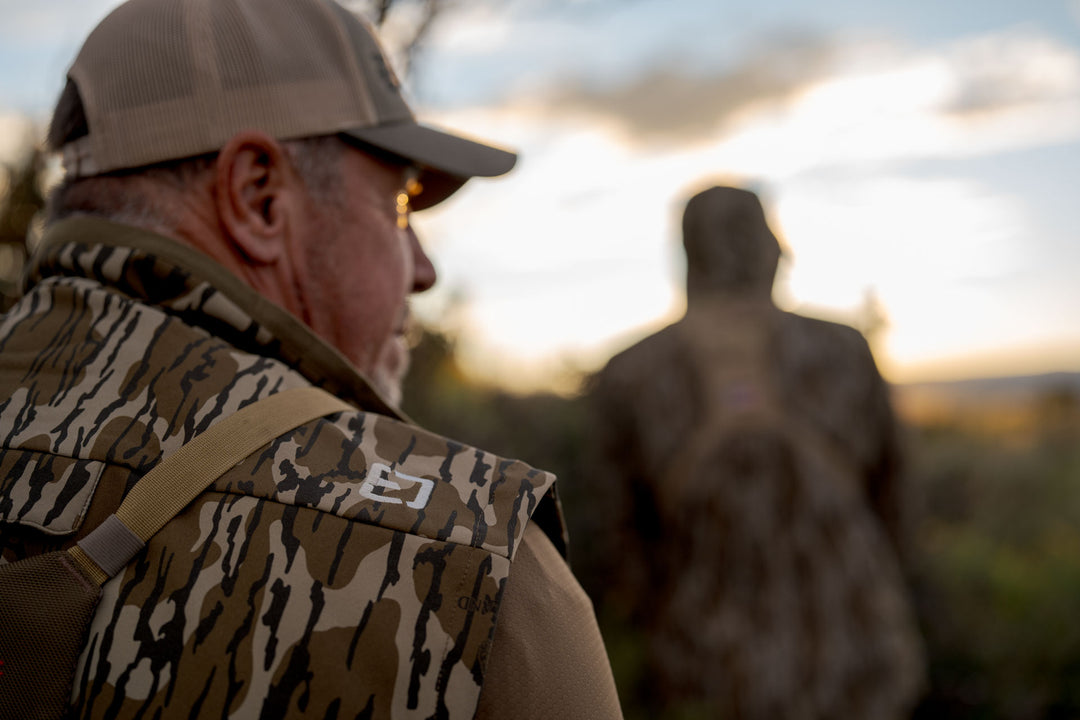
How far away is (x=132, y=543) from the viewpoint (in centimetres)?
108

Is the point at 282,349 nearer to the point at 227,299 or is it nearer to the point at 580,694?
the point at 227,299

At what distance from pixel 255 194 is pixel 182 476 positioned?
2.01ft

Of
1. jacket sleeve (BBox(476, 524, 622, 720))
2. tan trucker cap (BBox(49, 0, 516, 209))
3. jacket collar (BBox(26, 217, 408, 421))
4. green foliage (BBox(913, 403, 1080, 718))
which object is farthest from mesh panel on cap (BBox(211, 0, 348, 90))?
green foliage (BBox(913, 403, 1080, 718))

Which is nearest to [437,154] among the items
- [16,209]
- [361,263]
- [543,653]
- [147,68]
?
[361,263]

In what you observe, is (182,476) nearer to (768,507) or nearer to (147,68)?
(147,68)

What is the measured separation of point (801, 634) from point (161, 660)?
4.42m

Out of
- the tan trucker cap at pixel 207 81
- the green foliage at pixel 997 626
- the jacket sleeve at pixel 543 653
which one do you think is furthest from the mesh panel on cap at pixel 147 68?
the green foliage at pixel 997 626

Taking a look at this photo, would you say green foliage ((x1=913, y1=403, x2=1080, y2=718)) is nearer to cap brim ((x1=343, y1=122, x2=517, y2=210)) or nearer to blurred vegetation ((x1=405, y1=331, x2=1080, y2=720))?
blurred vegetation ((x1=405, y1=331, x2=1080, y2=720))

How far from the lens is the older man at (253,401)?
1051mm

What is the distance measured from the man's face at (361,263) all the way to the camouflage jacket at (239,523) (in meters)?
0.28

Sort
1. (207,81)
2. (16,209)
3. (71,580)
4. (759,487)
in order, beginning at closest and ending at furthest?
(71,580), (207,81), (16,209), (759,487)

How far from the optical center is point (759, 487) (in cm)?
482

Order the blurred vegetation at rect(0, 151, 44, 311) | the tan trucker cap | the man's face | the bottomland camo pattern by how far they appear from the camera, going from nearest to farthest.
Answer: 1. the tan trucker cap
2. the man's face
3. the blurred vegetation at rect(0, 151, 44, 311)
4. the bottomland camo pattern

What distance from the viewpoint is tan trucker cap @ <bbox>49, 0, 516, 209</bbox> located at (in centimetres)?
153
